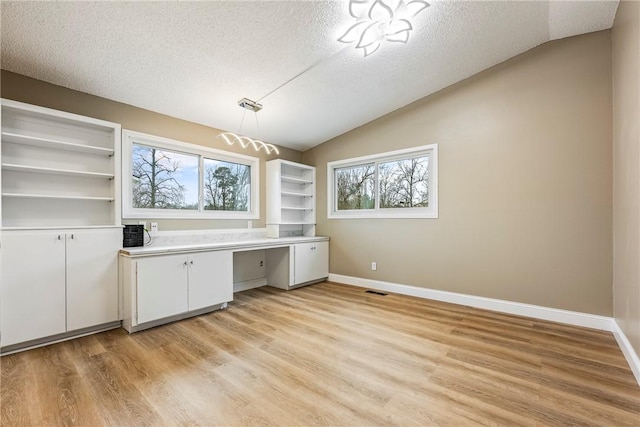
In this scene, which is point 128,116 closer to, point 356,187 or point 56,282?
point 56,282

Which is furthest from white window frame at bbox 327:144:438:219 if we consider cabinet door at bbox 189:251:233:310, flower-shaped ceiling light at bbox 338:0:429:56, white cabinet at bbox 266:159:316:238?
cabinet door at bbox 189:251:233:310

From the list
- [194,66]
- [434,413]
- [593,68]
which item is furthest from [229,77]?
[593,68]

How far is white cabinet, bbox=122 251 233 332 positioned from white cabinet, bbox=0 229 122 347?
0.60 feet

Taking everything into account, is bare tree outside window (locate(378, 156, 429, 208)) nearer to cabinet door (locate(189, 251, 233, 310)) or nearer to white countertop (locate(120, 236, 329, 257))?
white countertop (locate(120, 236, 329, 257))

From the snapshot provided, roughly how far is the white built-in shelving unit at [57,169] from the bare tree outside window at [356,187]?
3.18m

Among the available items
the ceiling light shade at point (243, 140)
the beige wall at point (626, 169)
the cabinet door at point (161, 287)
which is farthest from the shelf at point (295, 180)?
the beige wall at point (626, 169)

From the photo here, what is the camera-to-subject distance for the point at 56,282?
2.39m

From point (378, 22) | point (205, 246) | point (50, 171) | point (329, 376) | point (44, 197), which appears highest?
point (378, 22)

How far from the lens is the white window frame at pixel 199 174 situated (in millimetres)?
3122

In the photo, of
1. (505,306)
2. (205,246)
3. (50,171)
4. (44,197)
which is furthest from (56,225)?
(505,306)

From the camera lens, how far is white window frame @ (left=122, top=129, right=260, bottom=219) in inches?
123

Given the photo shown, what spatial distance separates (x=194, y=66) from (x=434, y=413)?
3337 mm

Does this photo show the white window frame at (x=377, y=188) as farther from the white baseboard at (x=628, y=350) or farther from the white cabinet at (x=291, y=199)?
the white baseboard at (x=628, y=350)

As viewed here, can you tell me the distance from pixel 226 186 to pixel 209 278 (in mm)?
1538
